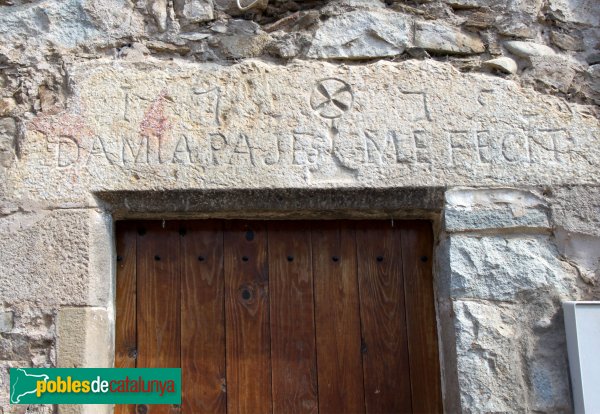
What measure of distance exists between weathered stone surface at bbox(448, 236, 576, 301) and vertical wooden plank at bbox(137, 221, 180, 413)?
3.22 ft

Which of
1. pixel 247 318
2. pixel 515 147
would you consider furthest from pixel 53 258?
pixel 515 147

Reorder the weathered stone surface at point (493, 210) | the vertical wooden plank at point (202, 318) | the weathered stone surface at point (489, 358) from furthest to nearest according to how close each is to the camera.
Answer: the vertical wooden plank at point (202, 318) → the weathered stone surface at point (493, 210) → the weathered stone surface at point (489, 358)

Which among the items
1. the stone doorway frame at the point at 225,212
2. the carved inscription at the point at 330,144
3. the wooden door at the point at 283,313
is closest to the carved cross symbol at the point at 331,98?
the carved inscription at the point at 330,144

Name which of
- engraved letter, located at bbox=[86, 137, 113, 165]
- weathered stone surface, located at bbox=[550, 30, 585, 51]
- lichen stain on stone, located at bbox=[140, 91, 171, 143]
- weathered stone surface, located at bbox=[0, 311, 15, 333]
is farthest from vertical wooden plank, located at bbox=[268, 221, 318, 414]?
weathered stone surface, located at bbox=[550, 30, 585, 51]

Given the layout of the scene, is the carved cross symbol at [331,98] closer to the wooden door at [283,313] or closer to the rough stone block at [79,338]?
the wooden door at [283,313]

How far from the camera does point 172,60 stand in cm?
223

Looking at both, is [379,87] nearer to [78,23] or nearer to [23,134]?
[78,23]

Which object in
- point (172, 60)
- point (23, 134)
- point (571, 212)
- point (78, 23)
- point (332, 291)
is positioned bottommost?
point (332, 291)

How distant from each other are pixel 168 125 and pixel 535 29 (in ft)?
4.46

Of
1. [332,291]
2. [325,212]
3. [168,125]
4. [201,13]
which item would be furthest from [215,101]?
[332,291]

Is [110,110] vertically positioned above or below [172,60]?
below

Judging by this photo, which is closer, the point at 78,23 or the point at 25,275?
the point at 25,275

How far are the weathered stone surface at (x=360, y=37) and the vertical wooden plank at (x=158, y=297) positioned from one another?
2.82ft

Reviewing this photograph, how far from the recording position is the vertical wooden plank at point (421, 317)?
221 centimetres
